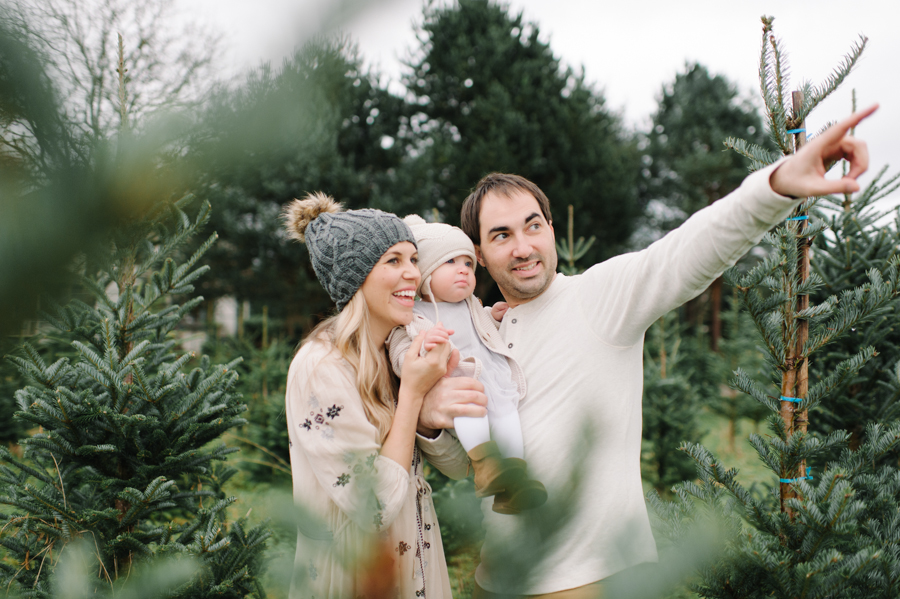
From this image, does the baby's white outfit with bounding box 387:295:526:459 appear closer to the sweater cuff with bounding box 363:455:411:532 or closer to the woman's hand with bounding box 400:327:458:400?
the woman's hand with bounding box 400:327:458:400

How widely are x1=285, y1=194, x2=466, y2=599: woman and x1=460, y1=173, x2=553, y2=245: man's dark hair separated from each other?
38 cm

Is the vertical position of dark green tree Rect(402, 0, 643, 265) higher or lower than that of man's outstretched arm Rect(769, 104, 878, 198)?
higher

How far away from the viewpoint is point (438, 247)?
6.47 feet

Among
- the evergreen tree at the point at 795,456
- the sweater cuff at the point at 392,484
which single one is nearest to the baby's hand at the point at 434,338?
the sweater cuff at the point at 392,484

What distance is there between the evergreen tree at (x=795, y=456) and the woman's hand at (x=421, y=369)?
710 mm

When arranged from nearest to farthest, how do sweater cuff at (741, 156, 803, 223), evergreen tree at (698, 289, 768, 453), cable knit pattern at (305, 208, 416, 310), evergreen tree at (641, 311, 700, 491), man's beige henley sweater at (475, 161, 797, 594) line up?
1. sweater cuff at (741, 156, 803, 223)
2. man's beige henley sweater at (475, 161, 797, 594)
3. cable knit pattern at (305, 208, 416, 310)
4. evergreen tree at (641, 311, 700, 491)
5. evergreen tree at (698, 289, 768, 453)

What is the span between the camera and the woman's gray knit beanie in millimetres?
1725

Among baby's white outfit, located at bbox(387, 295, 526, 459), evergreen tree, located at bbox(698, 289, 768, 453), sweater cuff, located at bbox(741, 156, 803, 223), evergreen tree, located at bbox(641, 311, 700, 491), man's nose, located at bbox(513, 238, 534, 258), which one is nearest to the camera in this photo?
sweater cuff, located at bbox(741, 156, 803, 223)

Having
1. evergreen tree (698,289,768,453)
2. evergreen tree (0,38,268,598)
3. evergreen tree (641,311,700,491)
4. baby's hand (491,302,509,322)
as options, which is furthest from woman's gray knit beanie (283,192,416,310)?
evergreen tree (698,289,768,453)

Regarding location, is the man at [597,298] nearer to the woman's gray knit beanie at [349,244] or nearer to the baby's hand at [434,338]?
the baby's hand at [434,338]

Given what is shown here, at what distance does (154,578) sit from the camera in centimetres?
42

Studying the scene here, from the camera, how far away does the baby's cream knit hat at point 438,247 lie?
6.48ft

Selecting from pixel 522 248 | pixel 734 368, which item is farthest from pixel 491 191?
pixel 734 368

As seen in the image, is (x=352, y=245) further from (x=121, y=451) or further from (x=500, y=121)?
(x=500, y=121)
